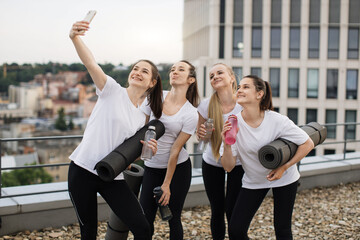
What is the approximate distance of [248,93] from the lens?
3770 millimetres

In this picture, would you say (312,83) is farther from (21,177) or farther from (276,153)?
(21,177)

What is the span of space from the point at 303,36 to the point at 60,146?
9305cm

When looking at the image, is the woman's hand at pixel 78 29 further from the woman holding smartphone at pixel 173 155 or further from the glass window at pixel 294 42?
the glass window at pixel 294 42

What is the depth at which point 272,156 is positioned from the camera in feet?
11.9

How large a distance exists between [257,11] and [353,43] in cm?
1042

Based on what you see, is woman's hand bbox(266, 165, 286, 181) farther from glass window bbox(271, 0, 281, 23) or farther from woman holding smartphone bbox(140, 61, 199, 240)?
glass window bbox(271, 0, 281, 23)

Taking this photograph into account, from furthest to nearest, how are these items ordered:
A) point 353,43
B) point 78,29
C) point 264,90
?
point 353,43 → point 264,90 → point 78,29

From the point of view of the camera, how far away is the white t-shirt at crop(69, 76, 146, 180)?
129 inches

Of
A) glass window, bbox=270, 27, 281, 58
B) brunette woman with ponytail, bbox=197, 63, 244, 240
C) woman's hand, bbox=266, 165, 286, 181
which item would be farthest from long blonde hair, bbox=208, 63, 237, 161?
glass window, bbox=270, 27, 281, 58

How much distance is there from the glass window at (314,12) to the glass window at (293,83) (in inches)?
218

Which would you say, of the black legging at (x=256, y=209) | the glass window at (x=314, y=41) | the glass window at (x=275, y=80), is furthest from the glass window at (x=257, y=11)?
the black legging at (x=256, y=209)

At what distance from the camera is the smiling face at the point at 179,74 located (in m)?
4.08

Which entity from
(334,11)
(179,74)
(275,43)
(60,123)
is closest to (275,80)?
(275,43)

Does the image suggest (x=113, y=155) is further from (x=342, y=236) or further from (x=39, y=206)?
(x=342, y=236)
